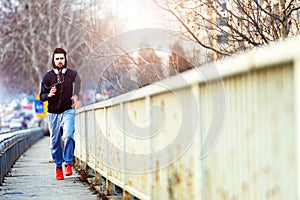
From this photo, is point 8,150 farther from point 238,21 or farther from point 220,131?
point 220,131

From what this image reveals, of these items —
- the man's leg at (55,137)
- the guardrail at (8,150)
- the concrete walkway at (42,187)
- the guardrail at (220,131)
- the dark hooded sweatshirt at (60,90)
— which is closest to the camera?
the guardrail at (220,131)

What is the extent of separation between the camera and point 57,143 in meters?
12.9

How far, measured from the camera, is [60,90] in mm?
12719

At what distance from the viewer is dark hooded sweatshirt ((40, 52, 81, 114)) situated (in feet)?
41.6

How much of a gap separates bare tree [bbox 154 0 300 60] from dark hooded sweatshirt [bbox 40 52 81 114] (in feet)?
6.33

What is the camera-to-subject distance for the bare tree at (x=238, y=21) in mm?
10992

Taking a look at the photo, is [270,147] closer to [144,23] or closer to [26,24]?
[144,23]

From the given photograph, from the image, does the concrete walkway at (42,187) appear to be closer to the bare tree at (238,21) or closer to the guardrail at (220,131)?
the guardrail at (220,131)

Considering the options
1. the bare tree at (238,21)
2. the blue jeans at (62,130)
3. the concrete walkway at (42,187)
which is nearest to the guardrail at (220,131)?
the concrete walkway at (42,187)

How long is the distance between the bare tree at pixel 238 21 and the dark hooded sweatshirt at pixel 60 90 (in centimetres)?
193

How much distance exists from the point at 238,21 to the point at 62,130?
11.1 ft

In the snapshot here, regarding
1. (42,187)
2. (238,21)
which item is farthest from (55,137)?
(238,21)

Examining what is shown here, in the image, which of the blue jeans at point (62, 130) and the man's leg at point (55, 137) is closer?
the blue jeans at point (62, 130)

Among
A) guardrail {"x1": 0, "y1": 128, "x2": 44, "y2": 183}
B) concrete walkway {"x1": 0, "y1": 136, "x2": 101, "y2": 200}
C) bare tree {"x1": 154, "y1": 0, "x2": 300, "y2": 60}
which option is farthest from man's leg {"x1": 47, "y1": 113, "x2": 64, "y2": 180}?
bare tree {"x1": 154, "y1": 0, "x2": 300, "y2": 60}
